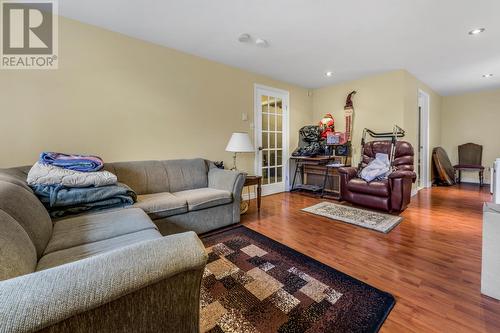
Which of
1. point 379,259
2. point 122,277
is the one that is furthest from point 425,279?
point 122,277

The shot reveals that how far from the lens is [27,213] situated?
126cm

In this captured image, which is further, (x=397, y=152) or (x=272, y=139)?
(x=272, y=139)

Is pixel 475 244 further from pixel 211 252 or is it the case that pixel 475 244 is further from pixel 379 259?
pixel 211 252

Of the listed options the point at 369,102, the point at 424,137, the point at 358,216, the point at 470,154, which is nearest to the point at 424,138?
the point at 424,137

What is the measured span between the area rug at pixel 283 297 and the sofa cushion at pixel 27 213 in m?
1.01

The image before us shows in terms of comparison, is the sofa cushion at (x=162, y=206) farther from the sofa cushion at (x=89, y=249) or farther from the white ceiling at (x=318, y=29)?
the white ceiling at (x=318, y=29)

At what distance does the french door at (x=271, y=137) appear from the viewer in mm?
4156

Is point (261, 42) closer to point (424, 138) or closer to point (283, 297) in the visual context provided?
point (283, 297)

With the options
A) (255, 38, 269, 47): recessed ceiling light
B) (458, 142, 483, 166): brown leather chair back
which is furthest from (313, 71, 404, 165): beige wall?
(458, 142, 483, 166): brown leather chair back

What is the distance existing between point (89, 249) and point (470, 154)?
7.73m

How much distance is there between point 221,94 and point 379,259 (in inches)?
117

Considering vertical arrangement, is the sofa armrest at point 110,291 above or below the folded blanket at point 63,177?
below

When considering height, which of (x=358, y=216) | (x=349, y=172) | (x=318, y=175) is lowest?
(x=358, y=216)

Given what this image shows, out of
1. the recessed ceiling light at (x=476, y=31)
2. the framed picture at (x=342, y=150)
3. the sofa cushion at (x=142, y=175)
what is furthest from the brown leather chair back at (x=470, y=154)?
the sofa cushion at (x=142, y=175)
